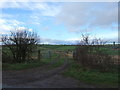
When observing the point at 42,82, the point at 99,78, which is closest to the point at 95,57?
the point at 99,78

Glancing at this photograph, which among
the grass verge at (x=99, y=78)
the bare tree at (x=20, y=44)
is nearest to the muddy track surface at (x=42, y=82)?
the grass verge at (x=99, y=78)

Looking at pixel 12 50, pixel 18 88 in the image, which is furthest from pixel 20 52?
pixel 18 88

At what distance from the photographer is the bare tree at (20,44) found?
95.5 ft

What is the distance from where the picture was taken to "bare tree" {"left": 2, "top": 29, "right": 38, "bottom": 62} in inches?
1146

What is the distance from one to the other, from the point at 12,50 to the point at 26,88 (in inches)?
733

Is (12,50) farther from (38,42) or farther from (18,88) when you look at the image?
(18,88)

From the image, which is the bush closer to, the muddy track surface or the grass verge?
the grass verge

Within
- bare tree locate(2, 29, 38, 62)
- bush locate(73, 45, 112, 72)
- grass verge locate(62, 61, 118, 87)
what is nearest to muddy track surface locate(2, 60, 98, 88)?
grass verge locate(62, 61, 118, 87)

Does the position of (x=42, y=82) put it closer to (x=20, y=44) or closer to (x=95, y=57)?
(x=95, y=57)

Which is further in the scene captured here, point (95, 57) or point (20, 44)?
point (20, 44)

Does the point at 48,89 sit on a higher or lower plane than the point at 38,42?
lower

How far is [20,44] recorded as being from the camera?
2930 cm

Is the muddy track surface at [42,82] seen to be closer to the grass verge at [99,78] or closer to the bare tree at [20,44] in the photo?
the grass verge at [99,78]

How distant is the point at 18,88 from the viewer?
36.9 ft
